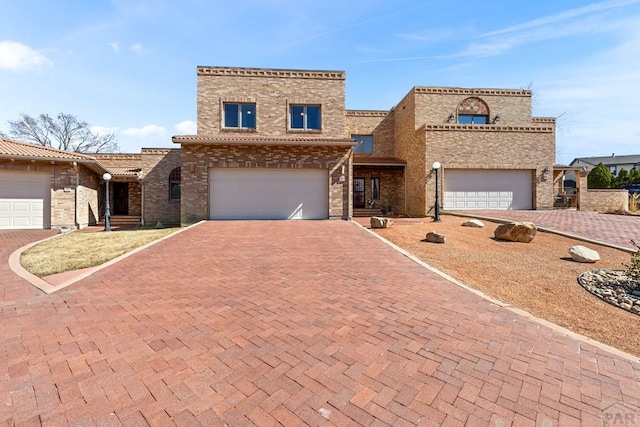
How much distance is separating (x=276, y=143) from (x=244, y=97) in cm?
493

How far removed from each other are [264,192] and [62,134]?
37.8 m

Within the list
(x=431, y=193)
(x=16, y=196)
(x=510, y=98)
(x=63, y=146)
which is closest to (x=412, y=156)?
(x=431, y=193)

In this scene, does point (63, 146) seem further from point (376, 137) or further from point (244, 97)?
point (376, 137)

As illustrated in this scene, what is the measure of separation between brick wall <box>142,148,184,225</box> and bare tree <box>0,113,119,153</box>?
1088 inches

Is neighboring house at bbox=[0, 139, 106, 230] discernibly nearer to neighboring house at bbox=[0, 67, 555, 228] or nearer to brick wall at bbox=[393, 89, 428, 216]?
neighboring house at bbox=[0, 67, 555, 228]

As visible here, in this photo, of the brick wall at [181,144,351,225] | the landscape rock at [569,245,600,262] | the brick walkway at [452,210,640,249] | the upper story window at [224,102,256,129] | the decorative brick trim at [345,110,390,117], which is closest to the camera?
the landscape rock at [569,245,600,262]

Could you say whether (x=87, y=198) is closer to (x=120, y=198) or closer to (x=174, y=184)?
(x=174, y=184)

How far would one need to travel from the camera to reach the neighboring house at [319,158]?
14.4 m

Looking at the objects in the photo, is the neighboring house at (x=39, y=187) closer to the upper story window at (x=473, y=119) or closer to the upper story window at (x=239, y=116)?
the upper story window at (x=239, y=116)

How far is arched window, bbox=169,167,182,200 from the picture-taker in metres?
18.8

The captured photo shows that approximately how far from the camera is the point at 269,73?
16969 millimetres

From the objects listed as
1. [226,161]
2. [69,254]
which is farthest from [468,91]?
[69,254]

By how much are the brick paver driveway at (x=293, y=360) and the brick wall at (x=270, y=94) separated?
1328cm

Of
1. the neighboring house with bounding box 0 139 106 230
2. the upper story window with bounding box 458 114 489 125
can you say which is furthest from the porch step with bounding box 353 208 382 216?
the neighboring house with bounding box 0 139 106 230
